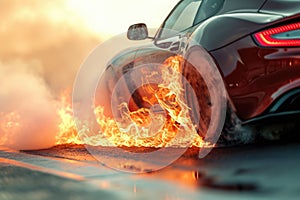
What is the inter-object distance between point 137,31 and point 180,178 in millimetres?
3131

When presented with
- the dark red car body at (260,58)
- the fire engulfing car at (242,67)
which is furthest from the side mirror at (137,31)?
the dark red car body at (260,58)

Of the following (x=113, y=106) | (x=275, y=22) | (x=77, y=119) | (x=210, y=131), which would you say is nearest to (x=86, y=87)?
(x=113, y=106)

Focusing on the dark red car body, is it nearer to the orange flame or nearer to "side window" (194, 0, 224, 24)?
the orange flame

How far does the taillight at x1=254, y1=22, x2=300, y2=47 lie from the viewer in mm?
4367

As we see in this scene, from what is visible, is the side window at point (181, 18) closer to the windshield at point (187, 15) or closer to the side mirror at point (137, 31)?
the windshield at point (187, 15)

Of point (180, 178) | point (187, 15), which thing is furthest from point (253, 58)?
point (187, 15)

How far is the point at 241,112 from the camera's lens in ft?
14.8

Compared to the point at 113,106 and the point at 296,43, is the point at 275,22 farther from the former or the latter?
the point at 113,106

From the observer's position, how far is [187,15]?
6.71 meters

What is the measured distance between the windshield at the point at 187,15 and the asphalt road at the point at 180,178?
1.74 meters

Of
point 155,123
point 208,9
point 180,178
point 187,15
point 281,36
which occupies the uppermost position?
point 187,15

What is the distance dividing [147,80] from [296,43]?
2504 millimetres

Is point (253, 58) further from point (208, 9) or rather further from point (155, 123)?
point (155, 123)

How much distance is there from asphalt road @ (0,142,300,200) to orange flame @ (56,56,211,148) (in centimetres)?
71
